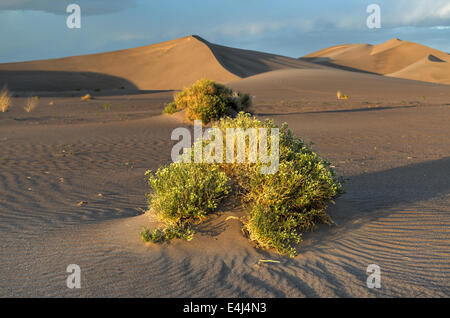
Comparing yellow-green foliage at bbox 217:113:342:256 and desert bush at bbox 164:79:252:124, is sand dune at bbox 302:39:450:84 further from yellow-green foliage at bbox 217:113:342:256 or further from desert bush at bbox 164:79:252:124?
yellow-green foliage at bbox 217:113:342:256

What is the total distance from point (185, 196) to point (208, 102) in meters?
12.8

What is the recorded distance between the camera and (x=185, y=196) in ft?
16.2

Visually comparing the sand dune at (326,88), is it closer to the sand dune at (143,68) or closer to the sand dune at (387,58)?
the sand dune at (143,68)

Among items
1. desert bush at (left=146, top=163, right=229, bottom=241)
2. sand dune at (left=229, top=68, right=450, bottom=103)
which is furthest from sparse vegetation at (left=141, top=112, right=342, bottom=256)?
sand dune at (left=229, top=68, right=450, bottom=103)

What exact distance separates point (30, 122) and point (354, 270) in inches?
684

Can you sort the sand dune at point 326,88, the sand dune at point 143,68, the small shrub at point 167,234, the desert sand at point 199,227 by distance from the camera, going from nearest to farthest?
the desert sand at point 199,227 < the small shrub at point 167,234 < the sand dune at point 326,88 < the sand dune at point 143,68

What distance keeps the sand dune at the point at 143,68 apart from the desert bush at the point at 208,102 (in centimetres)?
3288

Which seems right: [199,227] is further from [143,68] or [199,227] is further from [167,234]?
[143,68]

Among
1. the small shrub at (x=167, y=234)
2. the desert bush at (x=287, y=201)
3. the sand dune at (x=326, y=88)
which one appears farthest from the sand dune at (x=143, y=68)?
the small shrub at (x=167, y=234)

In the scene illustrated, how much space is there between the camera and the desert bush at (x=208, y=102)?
17312 mm

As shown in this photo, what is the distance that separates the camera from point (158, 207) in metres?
5.05

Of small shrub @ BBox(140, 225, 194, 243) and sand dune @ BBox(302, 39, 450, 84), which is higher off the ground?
sand dune @ BBox(302, 39, 450, 84)

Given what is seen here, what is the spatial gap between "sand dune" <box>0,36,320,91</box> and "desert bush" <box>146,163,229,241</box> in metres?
47.4

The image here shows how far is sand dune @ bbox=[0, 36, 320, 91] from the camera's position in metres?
55.9
